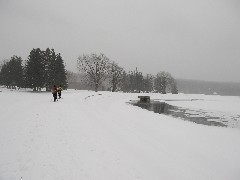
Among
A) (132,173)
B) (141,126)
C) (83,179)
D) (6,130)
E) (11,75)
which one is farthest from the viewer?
(11,75)

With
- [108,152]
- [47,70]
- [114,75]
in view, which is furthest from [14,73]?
[108,152]

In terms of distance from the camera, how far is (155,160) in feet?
33.4

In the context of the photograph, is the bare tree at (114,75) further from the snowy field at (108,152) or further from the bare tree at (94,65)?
the snowy field at (108,152)

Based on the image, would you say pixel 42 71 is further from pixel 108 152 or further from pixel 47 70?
pixel 108 152

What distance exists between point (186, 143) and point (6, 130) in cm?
1001

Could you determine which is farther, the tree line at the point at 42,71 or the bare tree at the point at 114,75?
the bare tree at the point at 114,75

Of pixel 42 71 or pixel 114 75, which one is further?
pixel 114 75

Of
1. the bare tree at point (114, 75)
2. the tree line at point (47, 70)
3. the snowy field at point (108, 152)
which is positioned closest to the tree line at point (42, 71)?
the tree line at point (47, 70)

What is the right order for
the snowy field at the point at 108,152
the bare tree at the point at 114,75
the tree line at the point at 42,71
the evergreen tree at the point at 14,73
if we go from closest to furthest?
the snowy field at the point at 108,152 < the tree line at the point at 42,71 < the evergreen tree at the point at 14,73 < the bare tree at the point at 114,75

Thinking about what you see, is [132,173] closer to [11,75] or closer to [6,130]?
[6,130]

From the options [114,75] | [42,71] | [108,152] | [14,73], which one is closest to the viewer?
[108,152]

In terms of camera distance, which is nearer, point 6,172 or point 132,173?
point 6,172

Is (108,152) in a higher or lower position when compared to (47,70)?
lower

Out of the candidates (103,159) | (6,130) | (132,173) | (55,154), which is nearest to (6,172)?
(55,154)
